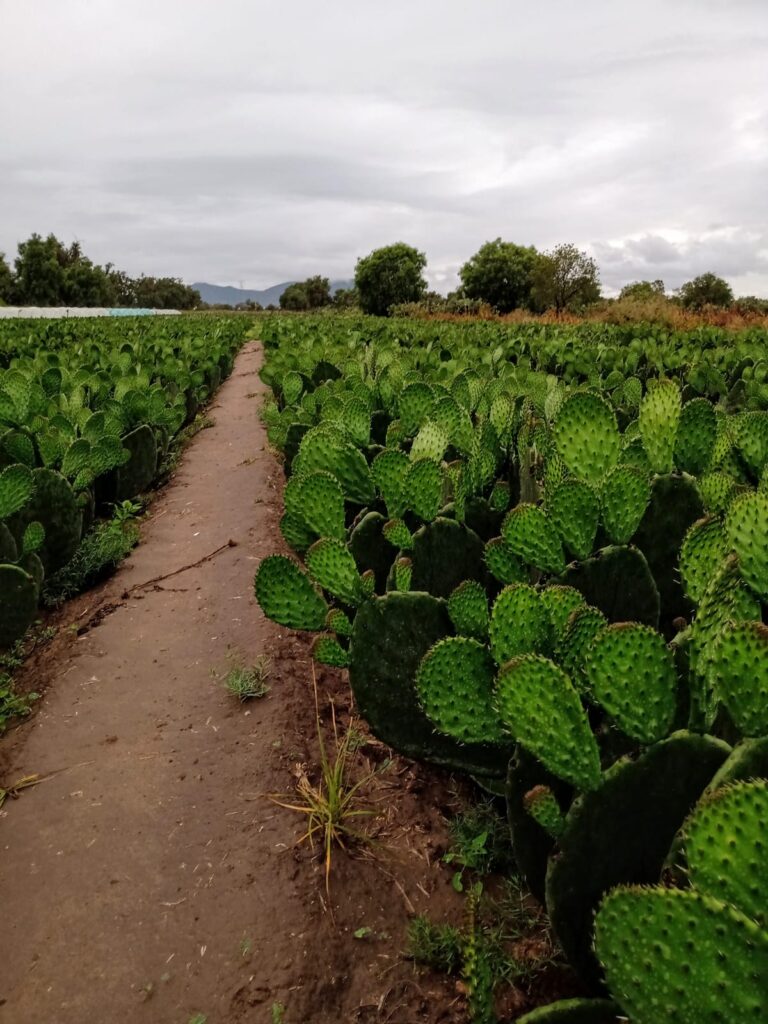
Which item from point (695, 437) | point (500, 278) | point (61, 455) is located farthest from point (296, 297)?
point (695, 437)

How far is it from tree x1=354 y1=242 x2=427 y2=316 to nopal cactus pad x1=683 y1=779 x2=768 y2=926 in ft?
202

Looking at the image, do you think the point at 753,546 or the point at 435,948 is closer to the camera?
the point at 753,546

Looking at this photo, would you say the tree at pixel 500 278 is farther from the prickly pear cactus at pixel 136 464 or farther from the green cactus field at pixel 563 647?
the green cactus field at pixel 563 647

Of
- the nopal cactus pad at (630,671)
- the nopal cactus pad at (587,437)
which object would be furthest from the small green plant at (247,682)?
the nopal cactus pad at (630,671)

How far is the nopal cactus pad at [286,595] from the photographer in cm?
204

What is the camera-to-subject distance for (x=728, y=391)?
4.69 m

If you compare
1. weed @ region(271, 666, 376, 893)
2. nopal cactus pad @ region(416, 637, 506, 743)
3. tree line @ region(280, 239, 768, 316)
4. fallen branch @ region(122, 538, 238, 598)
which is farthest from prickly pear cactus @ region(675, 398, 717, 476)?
tree line @ region(280, 239, 768, 316)

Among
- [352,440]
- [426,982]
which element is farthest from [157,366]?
[426,982]

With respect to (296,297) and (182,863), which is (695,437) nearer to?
(182,863)

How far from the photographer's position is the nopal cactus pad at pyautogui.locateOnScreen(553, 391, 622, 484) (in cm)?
213

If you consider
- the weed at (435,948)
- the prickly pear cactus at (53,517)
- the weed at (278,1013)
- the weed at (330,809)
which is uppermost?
the prickly pear cactus at (53,517)

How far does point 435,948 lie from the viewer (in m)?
1.91

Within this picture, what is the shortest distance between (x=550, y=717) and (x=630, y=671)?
159mm

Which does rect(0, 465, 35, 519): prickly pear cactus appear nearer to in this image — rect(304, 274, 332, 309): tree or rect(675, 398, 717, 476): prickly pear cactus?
rect(675, 398, 717, 476): prickly pear cactus
